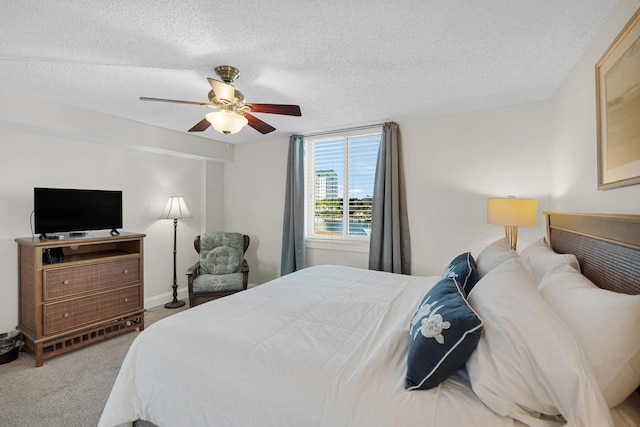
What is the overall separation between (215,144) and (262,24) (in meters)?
3.08

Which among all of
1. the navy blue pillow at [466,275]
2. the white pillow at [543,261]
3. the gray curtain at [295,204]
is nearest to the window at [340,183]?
the gray curtain at [295,204]

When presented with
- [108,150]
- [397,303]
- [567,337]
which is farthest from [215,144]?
[567,337]

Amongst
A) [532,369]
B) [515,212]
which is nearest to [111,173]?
[532,369]

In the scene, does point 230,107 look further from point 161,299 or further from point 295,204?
point 161,299

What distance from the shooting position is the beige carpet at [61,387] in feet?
6.19

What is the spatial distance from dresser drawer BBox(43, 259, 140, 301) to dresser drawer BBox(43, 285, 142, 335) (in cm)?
8

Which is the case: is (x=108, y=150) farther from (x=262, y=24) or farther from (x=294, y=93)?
(x=262, y=24)

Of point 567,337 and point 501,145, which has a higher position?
point 501,145

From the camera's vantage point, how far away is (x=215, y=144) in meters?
4.43

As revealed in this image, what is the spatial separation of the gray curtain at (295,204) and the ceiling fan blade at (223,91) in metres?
1.96

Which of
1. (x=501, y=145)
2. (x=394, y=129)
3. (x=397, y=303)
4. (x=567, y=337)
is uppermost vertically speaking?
(x=394, y=129)

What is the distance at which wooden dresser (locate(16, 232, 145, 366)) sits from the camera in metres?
2.55

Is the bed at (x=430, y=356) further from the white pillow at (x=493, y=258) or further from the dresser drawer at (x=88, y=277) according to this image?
the dresser drawer at (x=88, y=277)

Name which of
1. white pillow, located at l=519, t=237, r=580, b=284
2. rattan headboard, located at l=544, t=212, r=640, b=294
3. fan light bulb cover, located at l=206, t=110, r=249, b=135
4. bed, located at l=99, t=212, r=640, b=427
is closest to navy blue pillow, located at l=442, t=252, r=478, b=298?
bed, located at l=99, t=212, r=640, b=427
